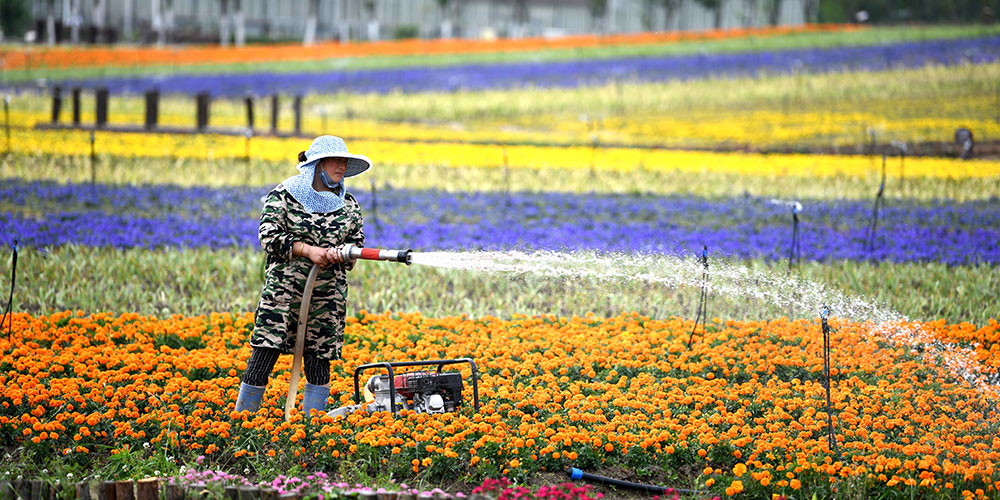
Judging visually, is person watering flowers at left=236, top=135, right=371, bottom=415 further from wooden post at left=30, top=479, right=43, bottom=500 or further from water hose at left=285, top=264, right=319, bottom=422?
wooden post at left=30, top=479, right=43, bottom=500

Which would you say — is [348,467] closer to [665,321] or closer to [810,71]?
[665,321]

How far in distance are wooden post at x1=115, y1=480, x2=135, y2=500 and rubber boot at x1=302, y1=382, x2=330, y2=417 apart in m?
1.59

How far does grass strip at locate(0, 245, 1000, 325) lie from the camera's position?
9125 mm

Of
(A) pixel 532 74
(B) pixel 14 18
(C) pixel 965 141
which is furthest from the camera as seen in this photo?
(B) pixel 14 18

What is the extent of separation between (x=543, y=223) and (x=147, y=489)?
350 inches

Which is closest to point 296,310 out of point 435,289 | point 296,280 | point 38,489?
point 296,280

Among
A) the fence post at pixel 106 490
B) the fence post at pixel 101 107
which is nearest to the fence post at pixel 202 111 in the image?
the fence post at pixel 101 107

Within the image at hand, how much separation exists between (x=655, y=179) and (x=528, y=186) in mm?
2255

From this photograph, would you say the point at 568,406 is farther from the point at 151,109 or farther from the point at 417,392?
the point at 151,109

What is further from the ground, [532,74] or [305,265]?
[532,74]

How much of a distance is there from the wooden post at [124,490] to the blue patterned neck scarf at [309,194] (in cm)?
190

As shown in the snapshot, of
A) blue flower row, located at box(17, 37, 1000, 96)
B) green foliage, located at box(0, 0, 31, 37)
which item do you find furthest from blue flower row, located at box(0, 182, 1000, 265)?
green foliage, located at box(0, 0, 31, 37)

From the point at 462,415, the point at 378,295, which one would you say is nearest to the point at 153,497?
the point at 462,415

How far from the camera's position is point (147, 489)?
14.8 ft
